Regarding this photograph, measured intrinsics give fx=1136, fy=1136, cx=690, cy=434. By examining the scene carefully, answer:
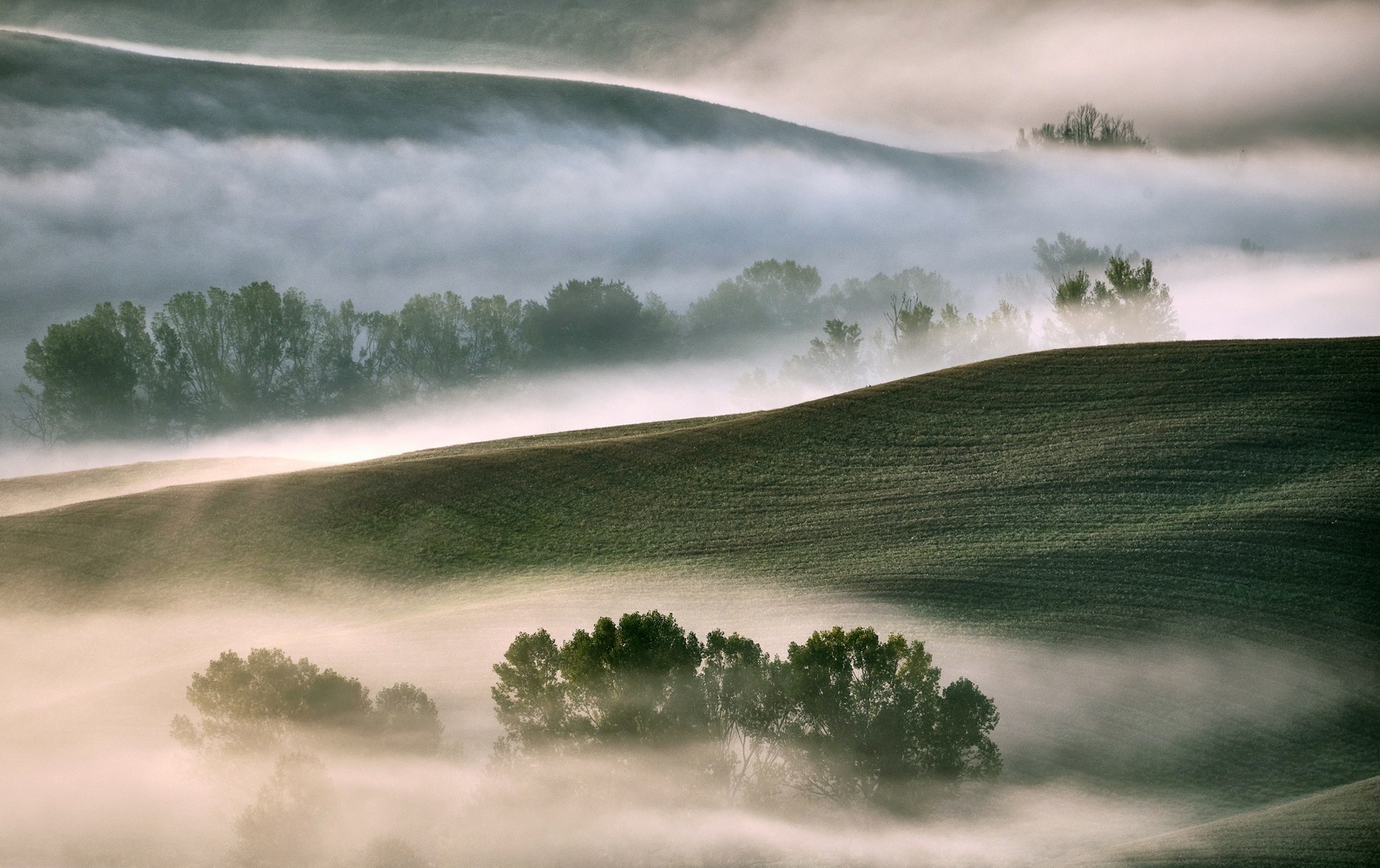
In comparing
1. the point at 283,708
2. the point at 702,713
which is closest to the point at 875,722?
the point at 702,713

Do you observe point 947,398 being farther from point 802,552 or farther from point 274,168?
point 274,168

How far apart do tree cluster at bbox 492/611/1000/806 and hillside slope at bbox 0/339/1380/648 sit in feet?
26.3

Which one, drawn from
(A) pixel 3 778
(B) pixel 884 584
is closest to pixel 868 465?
(B) pixel 884 584

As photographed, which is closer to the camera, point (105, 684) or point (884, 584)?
point (105, 684)

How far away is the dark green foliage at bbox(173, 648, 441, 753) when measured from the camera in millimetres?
17734

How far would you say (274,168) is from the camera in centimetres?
16050

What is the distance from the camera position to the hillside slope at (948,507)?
26.8m

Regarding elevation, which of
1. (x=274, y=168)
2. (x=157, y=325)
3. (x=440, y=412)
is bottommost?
(x=440, y=412)

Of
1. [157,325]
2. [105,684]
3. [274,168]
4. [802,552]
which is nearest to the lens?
[105,684]

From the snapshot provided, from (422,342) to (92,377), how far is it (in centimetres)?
2652

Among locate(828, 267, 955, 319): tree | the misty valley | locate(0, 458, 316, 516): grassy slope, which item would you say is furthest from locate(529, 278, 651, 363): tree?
locate(0, 458, 316, 516): grassy slope

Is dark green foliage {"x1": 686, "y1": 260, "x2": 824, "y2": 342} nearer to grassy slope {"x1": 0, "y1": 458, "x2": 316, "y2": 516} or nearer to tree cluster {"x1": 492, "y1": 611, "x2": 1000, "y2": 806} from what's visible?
grassy slope {"x1": 0, "y1": 458, "x2": 316, "y2": 516}

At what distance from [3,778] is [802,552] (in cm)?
1902

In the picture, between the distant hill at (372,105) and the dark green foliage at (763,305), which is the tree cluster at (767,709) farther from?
the distant hill at (372,105)
